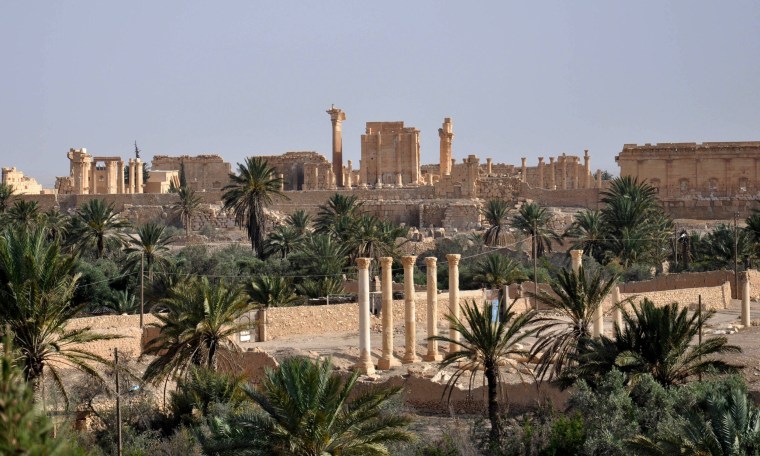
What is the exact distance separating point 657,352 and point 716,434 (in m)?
4.57

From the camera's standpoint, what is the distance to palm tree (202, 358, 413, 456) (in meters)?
15.9

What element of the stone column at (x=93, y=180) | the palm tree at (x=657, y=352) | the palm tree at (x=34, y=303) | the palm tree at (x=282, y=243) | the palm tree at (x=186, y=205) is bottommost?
the palm tree at (x=657, y=352)

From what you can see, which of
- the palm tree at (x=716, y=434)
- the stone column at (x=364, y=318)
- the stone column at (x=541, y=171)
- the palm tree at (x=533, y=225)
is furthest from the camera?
the stone column at (x=541, y=171)

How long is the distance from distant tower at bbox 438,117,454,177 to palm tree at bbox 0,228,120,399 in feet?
158

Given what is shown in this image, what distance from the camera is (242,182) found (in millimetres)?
40094

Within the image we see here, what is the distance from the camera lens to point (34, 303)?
665 inches

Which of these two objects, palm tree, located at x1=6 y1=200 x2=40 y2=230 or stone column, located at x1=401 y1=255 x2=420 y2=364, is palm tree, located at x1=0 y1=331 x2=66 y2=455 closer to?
stone column, located at x1=401 y1=255 x2=420 y2=364

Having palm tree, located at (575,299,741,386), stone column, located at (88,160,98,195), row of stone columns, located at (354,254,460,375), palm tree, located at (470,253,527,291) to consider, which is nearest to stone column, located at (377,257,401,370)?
row of stone columns, located at (354,254,460,375)

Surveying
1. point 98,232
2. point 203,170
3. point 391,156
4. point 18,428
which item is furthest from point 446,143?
point 18,428

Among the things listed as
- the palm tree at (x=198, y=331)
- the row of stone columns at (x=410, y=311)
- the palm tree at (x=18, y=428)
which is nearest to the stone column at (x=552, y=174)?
the row of stone columns at (x=410, y=311)

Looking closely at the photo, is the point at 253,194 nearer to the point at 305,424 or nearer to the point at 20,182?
the point at 305,424

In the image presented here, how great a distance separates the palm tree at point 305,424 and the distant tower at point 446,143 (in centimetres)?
4864

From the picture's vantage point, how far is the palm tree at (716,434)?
14.9 m

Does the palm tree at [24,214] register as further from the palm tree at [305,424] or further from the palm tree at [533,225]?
the palm tree at [305,424]
